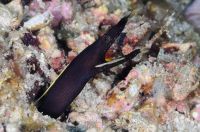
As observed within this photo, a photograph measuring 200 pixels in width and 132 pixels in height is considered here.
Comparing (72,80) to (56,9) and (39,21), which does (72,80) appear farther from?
(56,9)

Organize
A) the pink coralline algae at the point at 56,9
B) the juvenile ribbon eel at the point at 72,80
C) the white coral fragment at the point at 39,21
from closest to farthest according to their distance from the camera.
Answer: the juvenile ribbon eel at the point at 72,80
the white coral fragment at the point at 39,21
the pink coralline algae at the point at 56,9

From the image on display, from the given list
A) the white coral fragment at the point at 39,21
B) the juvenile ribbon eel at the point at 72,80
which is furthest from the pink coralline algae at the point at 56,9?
the juvenile ribbon eel at the point at 72,80

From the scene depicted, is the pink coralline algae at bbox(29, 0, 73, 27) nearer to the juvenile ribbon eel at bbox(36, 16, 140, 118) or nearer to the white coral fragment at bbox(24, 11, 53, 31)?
the white coral fragment at bbox(24, 11, 53, 31)

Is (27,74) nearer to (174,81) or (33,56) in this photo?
(33,56)

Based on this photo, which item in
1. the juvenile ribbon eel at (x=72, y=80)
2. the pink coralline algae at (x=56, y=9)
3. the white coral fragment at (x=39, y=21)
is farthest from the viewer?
the pink coralline algae at (x=56, y=9)

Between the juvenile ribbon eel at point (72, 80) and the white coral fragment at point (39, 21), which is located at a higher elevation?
the white coral fragment at point (39, 21)

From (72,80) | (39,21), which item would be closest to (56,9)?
(39,21)

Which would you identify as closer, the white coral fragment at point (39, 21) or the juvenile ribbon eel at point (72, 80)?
the juvenile ribbon eel at point (72, 80)

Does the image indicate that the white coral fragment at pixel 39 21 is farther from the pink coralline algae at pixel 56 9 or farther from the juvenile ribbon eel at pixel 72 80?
the juvenile ribbon eel at pixel 72 80

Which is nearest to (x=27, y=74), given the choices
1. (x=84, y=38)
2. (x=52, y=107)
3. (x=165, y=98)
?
(x=52, y=107)
